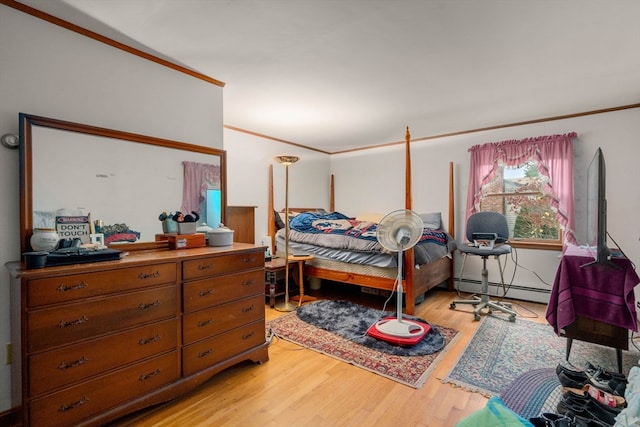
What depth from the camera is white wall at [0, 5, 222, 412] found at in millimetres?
1567

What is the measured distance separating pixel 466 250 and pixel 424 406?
77.0 inches

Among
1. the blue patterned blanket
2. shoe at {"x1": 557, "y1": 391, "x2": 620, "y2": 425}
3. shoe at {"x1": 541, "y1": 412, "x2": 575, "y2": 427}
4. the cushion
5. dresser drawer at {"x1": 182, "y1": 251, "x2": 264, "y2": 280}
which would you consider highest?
the blue patterned blanket

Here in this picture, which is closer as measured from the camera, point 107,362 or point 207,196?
point 107,362

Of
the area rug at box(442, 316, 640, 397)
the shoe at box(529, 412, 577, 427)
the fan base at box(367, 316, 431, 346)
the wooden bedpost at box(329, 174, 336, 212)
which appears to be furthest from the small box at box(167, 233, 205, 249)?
the wooden bedpost at box(329, 174, 336, 212)

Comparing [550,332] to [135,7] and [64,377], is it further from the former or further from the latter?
[135,7]

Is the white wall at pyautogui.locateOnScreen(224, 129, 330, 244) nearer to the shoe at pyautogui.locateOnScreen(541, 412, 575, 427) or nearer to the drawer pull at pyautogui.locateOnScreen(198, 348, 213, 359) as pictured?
the drawer pull at pyautogui.locateOnScreen(198, 348, 213, 359)

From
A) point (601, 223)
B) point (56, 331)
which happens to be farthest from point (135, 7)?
point (601, 223)

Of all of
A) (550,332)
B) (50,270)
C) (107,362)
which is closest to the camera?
(50,270)

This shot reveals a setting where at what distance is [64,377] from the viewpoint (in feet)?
4.43

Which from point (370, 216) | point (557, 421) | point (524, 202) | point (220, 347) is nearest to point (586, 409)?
point (557, 421)

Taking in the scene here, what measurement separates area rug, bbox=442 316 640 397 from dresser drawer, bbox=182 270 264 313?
143 centimetres

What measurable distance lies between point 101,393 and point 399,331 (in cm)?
203

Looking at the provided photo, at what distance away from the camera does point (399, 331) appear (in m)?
2.51

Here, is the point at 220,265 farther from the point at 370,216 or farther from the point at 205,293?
the point at 370,216
